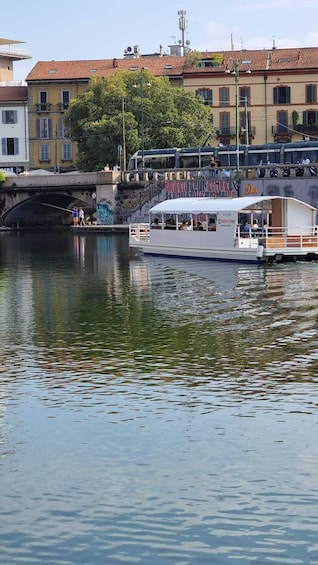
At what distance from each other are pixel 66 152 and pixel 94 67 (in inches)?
437

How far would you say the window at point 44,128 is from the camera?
5817 inches

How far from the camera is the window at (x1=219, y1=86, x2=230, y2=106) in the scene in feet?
464

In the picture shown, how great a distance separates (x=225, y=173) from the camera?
106312mm

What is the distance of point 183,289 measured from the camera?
54.1m

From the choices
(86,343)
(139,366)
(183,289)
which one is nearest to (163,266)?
(183,289)

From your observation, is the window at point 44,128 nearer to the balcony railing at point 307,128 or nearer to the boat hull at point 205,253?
the balcony railing at point 307,128

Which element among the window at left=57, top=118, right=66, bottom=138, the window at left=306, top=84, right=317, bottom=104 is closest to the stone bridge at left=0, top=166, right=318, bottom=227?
the window at left=57, top=118, right=66, bottom=138

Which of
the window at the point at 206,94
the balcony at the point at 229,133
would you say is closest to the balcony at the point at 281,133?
the balcony at the point at 229,133

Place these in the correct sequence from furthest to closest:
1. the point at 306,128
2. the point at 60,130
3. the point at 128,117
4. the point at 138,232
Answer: the point at 60,130, the point at 306,128, the point at 128,117, the point at 138,232

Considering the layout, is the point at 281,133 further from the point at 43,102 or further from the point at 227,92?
the point at 43,102

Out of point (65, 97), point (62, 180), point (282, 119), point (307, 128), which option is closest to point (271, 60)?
point (282, 119)

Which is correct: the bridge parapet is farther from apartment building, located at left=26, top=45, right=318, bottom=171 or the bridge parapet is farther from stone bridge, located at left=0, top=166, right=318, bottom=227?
apartment building, located at left=26, top=45, right=318, bottom=171

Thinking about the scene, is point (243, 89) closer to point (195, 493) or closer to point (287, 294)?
point (287, 294)

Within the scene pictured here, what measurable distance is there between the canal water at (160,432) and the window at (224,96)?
311 feet
